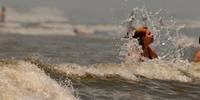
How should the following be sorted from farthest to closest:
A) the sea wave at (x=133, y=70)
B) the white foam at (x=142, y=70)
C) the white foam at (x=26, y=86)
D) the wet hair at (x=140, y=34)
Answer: the wet hair at (x=140, y=34) < the white foam at (x=142, y=70) < the sea wave at (x=133, y=70) < the white foam at (x=26, y=86)

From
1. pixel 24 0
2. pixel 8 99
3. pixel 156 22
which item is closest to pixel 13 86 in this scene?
pixel 8 99

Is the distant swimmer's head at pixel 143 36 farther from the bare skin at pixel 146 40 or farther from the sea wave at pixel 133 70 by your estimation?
the sea wave at pixel 133 70

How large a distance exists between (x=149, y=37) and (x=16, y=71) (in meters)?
7.33

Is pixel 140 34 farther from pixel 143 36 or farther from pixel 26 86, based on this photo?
pixel 26 86

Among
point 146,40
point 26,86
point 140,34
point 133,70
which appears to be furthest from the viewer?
point 146,40

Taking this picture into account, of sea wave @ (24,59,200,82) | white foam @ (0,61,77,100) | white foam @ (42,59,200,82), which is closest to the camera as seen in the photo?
white foam @ (0,61,77,100)

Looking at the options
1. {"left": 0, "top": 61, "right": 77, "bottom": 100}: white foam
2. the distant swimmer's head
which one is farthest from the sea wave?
{"left": 0, "top": 61, "right": 77, "bottom": 100}: white foam

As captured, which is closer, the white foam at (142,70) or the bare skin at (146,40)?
the white foam at (142,70)

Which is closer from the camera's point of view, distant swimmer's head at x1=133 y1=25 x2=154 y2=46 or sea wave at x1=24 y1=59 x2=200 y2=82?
sea wave at x1=24 y1=59 x2=200 y2=82

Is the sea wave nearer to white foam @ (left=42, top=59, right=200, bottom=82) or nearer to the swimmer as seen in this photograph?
white foam @ (left=42, top=59, right=200, bottom=82)

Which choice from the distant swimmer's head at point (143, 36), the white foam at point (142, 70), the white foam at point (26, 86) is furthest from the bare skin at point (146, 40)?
the white foam at point (26, 86)

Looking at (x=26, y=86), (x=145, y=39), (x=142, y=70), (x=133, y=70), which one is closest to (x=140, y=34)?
(x=145, y=39)

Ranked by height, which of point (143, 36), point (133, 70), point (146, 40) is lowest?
point (133, 70)

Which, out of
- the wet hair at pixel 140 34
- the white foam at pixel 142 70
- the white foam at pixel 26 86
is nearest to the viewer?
the white foam at pixel 26 86
